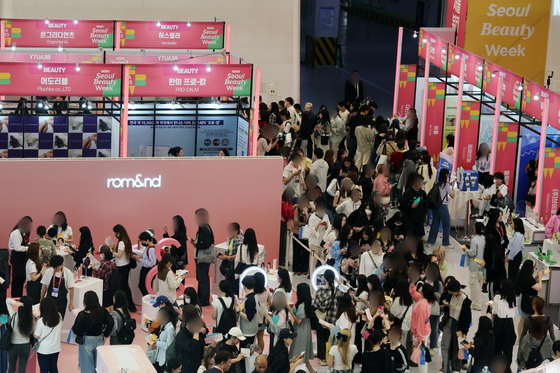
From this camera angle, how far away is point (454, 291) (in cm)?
779

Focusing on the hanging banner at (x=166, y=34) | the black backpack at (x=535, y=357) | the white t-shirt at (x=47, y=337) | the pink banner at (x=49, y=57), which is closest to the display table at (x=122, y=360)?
the white t-shirt at (x=47, y=337)

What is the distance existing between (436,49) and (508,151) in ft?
10.9

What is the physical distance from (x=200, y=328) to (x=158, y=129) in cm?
611

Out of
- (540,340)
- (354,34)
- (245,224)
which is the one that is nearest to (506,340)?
(540,340)

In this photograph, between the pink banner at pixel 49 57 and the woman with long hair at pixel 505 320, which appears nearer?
the woman with long hair at pixel 505 320

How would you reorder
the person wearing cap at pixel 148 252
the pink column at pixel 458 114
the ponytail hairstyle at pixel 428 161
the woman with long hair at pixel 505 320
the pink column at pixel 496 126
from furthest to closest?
the pink column at pixel 458 114
the pink column at pixel 496 126
the ponytail hairstyle at pixel 428 161
the person wearing cap at pixel 148 252
the woman with long hair at pixel 505 320

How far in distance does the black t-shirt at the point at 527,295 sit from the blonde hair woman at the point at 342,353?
248cm

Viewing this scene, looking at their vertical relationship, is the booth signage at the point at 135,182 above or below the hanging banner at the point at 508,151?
below

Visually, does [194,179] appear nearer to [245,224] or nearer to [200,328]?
[245,224]

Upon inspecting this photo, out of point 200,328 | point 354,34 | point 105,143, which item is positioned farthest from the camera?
point 354,34

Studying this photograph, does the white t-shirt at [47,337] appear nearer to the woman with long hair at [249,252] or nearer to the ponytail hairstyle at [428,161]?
the woman with long hair at [249,252]

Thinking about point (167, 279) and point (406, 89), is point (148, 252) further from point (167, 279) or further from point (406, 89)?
point (406, 89)

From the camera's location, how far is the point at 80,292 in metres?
8.74

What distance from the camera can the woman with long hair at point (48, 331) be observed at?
720 centimetres
